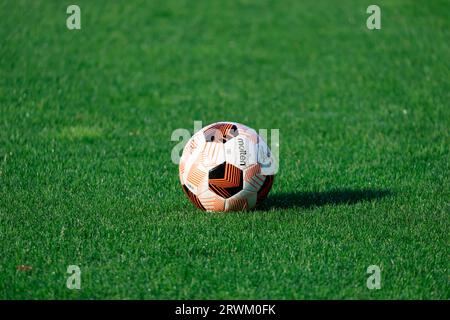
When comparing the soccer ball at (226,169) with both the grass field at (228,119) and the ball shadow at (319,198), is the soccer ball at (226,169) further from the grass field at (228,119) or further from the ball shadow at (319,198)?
the ball shadow at (319,198)

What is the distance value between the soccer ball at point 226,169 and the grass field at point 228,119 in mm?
225

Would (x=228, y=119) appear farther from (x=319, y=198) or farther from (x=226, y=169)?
(x=226, y=169)

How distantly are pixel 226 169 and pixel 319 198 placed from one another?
1241mm

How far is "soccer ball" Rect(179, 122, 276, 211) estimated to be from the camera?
24.5ft

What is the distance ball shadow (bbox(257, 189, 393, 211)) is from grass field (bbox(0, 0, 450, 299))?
0.07 ft

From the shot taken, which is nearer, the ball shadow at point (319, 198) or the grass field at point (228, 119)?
the grass field at point (228, 119)

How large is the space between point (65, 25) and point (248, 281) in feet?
38.0

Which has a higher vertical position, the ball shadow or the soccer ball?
the soccer ball

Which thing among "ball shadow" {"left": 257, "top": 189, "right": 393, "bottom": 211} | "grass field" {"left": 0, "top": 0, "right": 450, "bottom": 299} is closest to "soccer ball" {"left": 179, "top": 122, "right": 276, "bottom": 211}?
"grass field" {"left": 0, "top": 0, "right": 450, "bottom": 299}

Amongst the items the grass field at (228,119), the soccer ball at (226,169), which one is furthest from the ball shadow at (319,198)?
the soccer ball at (226,169)

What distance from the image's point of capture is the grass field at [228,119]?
646cm

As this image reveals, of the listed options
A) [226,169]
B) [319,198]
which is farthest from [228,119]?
[226,169]

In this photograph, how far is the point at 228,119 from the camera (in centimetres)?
1152

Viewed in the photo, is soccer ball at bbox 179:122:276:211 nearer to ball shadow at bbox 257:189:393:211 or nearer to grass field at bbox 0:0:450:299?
grass field at bbox 0:0:450:299
